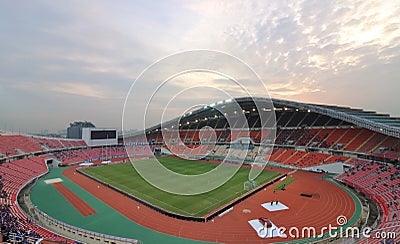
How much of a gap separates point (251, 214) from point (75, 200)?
16571 millimetres

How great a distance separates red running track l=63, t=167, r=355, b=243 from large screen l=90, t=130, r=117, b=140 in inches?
1122

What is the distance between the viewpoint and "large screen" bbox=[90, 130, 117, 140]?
5101 cm

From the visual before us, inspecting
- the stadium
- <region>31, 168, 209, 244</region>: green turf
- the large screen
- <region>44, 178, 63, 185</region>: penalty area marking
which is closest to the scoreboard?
the large screen

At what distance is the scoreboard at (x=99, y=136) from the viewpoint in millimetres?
50438

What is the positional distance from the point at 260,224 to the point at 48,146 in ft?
144

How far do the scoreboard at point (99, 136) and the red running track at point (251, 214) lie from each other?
92.6 ft

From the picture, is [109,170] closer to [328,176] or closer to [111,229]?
[111,229]

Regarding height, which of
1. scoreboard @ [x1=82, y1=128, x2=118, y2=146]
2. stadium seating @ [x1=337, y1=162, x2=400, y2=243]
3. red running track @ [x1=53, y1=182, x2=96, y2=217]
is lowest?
red running track @ [x1=53, y1=182, x2=96, y2=217]

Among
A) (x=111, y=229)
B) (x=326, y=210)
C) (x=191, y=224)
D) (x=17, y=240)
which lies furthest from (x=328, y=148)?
(x=17, y=240)

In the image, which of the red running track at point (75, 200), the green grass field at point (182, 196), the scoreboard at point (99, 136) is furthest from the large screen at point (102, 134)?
the red running track at point (75, 200)

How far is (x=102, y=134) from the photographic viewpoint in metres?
52.6
